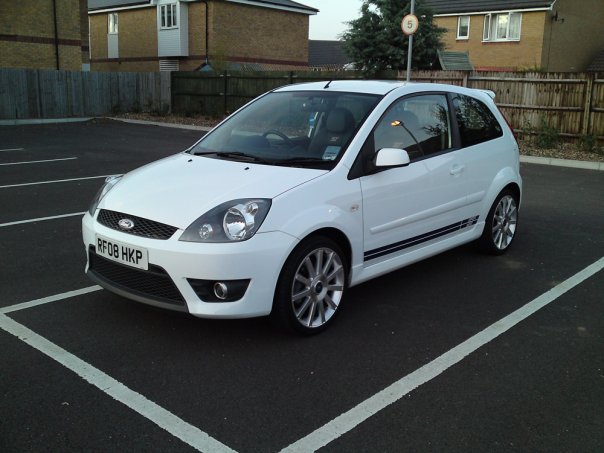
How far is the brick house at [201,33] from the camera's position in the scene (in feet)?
115

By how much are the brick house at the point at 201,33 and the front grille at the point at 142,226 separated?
28.7 meters

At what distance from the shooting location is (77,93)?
25.9 m

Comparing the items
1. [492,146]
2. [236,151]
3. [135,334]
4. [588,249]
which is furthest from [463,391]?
[588,249]

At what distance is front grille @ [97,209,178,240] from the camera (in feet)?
12.8

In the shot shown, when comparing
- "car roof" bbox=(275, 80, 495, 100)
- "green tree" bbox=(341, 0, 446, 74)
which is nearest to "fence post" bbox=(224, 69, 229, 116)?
"green tree" bbox=(341, 0, 446, 74)

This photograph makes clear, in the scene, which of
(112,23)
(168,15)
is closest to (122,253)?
(168,15)

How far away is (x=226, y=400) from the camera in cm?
340

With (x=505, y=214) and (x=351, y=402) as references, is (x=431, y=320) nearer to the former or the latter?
(x=351, y=402)

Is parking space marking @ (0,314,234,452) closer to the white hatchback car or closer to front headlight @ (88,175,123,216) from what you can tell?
the white hatchback car

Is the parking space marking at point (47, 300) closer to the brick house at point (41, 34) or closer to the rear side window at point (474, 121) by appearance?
the rear side window at point (474, 121)

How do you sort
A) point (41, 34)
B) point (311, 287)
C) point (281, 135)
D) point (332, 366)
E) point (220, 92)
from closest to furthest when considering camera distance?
point (332, 366) < point (311, 287) < point (281, 135) < point (220, 92) < point (41, 34)

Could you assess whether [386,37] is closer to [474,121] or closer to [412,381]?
[474,121]

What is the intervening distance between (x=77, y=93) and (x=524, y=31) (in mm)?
23052

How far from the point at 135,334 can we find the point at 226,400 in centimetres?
111
